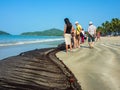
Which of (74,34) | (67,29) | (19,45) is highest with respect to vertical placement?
(67,29)

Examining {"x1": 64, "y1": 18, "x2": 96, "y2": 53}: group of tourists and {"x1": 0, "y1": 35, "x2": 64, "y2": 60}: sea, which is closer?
{"x1": 64, "y1": 18, "x2": 96, "y2": 53}: group of tourists

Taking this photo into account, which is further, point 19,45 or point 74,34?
point 19,45

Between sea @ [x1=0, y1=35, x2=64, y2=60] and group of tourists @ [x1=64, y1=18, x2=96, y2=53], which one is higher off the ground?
group of tourists @ [x1=64, y1=18, x2=96, y2=53]

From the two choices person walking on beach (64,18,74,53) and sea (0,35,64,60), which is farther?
sea (0,35,64,60)

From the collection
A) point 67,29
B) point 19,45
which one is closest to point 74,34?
point 67,29

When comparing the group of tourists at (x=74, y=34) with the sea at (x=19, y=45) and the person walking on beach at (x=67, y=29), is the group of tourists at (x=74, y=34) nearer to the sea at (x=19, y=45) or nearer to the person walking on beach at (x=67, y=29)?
the person walking on beach at (x=67, y=29)

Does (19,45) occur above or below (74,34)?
below

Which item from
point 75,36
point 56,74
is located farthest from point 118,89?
point 75,36

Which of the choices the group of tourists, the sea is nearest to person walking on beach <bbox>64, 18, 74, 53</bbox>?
the group of tourists

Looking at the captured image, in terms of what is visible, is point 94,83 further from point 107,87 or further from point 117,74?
point 117,74

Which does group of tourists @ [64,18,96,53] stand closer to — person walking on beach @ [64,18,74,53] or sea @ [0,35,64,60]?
person walking on beach @ [64,18,74,53]

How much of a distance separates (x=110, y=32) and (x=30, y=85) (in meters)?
123

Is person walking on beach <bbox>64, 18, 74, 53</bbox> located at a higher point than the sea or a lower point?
higher

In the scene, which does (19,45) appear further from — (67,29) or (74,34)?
(67,29)
